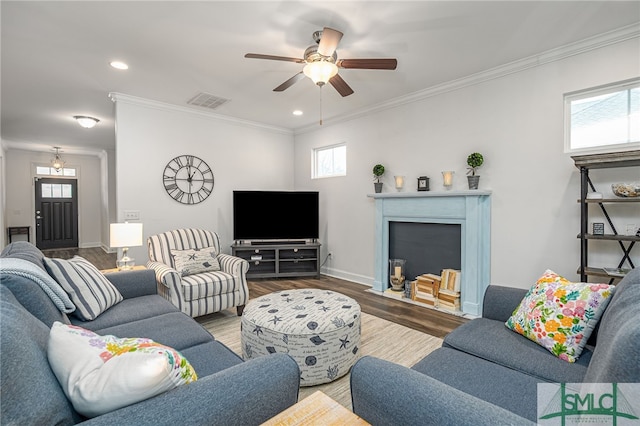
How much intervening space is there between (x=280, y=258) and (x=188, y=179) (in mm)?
1902

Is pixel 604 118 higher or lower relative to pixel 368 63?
lower

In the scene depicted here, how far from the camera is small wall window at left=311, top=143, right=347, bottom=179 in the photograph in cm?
514

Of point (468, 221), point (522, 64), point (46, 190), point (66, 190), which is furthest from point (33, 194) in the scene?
point (522, 64)

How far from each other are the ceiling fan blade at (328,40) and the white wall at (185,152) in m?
3.01

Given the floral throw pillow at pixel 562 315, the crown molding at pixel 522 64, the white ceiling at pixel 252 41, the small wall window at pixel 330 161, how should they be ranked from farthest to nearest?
1. the small wall window at pixel 330 161
2. the crown molding at pixel 522 64
3. the white ceiling at pixel 252 41
4. the floral throw pillow at pixel 562 315

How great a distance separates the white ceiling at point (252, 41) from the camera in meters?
2.30

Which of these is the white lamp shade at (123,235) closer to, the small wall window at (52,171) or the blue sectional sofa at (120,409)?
the blue sectional sofa at (120,409)

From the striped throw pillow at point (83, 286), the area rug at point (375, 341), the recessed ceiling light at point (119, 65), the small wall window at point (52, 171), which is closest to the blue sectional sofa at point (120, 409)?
the striped throw pillow at point (83, 286)

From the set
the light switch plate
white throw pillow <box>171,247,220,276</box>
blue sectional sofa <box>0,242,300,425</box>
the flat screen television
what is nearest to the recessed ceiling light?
the light switch plate

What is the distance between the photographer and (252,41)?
9.00 feet

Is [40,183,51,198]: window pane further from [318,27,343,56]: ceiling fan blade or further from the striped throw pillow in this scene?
[318,27,343,56]: ceiling fan blade

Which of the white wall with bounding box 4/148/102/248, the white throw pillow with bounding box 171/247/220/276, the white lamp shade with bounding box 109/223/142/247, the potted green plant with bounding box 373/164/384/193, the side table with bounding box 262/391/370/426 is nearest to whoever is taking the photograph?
the side table with bounding box 262/391/370/426

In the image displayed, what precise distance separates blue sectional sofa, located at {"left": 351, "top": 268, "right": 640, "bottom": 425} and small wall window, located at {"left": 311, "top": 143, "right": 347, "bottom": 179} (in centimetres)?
354

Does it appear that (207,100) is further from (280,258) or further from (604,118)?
(604,118)
